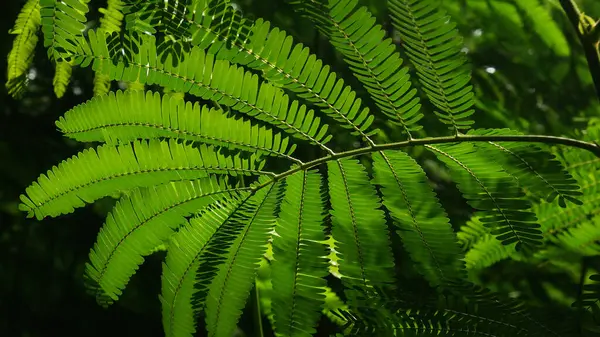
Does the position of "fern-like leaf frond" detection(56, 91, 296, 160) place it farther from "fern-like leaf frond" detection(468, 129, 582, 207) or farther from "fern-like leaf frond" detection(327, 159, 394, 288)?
"fern-like leaf frond" detection(468, 129, 582, 207)

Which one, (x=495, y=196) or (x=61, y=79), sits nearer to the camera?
(x=495, y=196)

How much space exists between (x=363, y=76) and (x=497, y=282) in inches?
54.1

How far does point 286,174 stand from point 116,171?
267mm

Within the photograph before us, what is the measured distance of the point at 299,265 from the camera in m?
0.99

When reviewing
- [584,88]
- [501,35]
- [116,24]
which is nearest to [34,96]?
[116,24]

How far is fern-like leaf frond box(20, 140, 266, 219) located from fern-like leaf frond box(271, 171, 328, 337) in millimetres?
129

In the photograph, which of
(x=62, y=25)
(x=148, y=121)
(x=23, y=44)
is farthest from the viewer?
(x=23, y=44)

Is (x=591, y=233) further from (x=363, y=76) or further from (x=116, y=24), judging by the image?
(x=116, y=24)

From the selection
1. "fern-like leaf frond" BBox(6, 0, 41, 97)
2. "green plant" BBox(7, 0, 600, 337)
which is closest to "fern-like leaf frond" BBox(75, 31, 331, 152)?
"green plant" BBox(7, 0, 600, 337)

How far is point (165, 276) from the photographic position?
1037 millimetres

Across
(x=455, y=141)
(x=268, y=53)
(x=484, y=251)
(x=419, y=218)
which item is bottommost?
(x=484, y=251)

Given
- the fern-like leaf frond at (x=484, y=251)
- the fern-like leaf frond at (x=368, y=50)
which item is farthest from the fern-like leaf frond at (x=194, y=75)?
the fern-like leaf frond at (x=484, y=251)

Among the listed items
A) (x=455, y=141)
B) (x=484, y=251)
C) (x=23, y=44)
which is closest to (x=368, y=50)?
(x=455, y=141)

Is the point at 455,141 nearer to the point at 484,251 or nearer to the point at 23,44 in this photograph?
the point at 484,251
